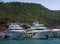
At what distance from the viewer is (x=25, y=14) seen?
65.8 m

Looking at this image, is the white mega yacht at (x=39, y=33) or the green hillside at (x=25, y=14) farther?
the green hillside at (x=25, y=14)

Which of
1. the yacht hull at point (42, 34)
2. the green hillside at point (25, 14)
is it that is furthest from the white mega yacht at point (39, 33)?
the green hillside at point (25, 14)

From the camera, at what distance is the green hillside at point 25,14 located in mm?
59841

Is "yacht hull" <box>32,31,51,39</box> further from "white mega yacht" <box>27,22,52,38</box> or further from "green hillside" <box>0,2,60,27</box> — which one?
"green hillside" <box>0,2,60,27</box>

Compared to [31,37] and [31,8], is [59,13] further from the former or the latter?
[31,37]

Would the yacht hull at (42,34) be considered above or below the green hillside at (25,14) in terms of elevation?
below

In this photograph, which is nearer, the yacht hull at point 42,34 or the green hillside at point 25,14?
the yacht hull at point 42,34

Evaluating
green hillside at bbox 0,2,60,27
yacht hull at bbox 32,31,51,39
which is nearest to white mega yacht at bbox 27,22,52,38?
yacht hull at bbox 32,31,51,39

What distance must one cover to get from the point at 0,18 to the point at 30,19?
8515 mm

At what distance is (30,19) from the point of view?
60.2 metres

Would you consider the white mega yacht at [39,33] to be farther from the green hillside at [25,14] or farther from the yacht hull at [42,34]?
the green hillside at [25,14]

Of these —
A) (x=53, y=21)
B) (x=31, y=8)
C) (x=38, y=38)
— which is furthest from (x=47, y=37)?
(x=31, y=8)

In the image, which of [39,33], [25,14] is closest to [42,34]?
[39,33]

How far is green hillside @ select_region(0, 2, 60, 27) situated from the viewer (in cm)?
5984
